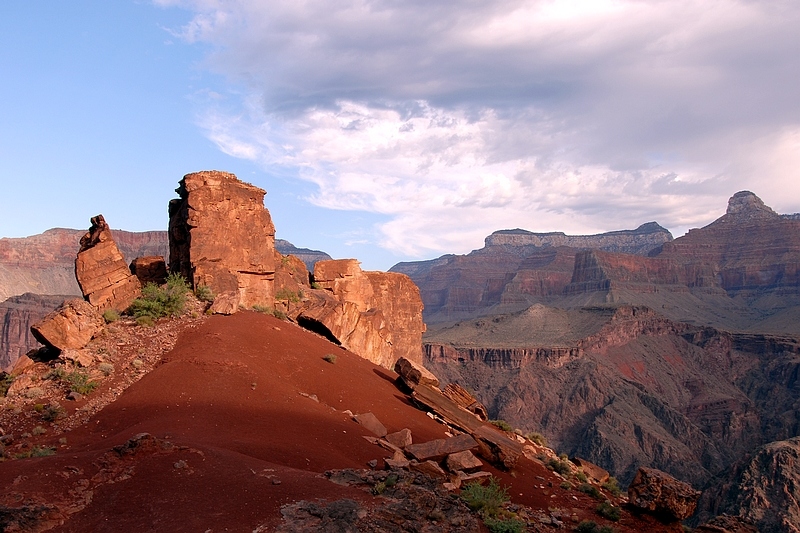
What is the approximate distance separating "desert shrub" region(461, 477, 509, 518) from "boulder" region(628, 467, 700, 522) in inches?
131

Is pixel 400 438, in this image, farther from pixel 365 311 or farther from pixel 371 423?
pixel 365 311

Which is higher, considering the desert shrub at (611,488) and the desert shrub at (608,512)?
the desert shrub at (608,512)

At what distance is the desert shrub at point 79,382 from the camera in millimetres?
16663

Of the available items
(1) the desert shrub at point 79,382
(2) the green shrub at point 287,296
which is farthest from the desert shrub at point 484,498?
(2) the green shrub at point 287,296

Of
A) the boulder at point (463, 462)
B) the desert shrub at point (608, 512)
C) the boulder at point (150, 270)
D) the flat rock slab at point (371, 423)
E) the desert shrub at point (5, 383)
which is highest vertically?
the boulder at point (150, 270)

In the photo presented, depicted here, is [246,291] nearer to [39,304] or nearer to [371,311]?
[371,311]

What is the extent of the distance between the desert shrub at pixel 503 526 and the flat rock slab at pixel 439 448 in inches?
141

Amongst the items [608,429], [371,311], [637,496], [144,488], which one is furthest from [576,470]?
[608,429]

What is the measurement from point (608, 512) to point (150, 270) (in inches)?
701

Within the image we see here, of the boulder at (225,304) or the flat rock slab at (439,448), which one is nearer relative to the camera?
the flat rock slab at (439,448)

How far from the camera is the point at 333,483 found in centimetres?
1141

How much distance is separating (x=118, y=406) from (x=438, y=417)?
29.1ft

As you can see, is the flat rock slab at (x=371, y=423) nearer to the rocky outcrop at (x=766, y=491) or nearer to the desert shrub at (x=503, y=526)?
the desert shrub at (x=503, y=526)

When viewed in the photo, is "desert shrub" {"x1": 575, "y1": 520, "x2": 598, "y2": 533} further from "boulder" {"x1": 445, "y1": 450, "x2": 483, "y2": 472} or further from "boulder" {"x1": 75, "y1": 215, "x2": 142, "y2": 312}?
"boulder" {"x1": 75, "y1": 215, "x2": 142, "y2": 312}
